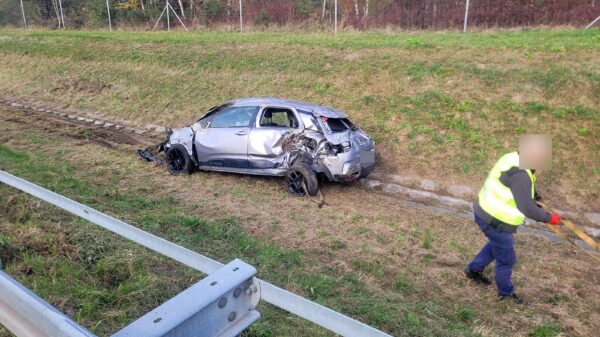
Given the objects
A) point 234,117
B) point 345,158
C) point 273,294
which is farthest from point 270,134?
point 273,294

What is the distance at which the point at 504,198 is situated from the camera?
4.96 metres

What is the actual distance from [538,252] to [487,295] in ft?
5.43

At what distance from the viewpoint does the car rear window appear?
27.3ft

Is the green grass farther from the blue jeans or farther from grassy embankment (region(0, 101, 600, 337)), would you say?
the blue jeans

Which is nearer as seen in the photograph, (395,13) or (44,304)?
(44,304)

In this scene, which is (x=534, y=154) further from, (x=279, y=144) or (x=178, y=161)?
(x=178, y=161)

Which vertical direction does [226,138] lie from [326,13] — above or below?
below

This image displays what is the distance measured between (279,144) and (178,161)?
2.39 meters

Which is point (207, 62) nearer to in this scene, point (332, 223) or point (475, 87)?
point (475, 87)

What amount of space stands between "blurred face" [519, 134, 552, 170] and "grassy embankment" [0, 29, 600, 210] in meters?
3.85

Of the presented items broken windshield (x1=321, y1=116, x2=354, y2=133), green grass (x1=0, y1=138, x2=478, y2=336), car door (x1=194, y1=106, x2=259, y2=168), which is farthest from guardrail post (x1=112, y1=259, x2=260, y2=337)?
car door (x1=194, y1=106, x2=259, y2=168)

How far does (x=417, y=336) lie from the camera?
4133 mm

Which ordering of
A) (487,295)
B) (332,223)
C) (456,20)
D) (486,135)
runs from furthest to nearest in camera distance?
1. (456,20)
2. (486,135)
3. (332,223)
4. (487,295)

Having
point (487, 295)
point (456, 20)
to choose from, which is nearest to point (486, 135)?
point (487, 295)
